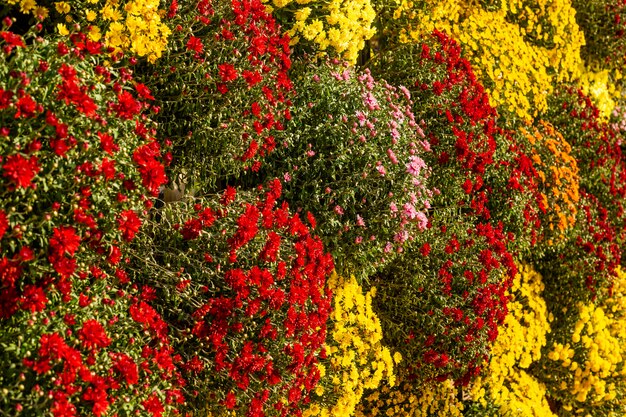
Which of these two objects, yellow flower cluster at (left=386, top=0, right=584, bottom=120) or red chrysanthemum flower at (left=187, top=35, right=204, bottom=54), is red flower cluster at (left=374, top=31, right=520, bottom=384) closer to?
yellow flower cluster at (left=386, top=0, right=584, bottom=120)

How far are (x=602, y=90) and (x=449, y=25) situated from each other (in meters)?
3.65

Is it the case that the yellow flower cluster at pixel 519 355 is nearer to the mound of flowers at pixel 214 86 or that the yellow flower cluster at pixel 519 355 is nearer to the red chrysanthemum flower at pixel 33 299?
the mound of flowers at pixel 214 86

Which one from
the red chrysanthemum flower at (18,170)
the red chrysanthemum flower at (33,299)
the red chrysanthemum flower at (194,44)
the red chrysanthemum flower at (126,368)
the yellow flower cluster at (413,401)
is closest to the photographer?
the red chrysanthemum flower at (18,170)

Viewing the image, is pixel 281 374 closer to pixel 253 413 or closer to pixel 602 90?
pixel 253 413

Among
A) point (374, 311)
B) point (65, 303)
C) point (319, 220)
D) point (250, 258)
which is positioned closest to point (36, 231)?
point (65, 303)

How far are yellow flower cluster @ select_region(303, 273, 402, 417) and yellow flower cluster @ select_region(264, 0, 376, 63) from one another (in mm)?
1498

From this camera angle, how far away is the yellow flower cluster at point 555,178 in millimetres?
7145

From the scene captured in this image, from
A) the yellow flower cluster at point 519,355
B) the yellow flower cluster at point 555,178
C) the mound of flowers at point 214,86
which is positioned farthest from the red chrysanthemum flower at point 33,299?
the yellow flower cluster at point 555,178

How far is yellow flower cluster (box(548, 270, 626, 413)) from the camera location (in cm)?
748

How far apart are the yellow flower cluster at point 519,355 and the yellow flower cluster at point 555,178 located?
56cm

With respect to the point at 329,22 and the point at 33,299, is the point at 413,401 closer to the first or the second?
the point at 329,22

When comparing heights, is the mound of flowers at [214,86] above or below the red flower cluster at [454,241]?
above

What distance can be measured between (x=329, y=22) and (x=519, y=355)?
3.14 m

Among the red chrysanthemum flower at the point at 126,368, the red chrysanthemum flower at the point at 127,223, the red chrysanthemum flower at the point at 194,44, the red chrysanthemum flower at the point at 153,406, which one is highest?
the red chrysanthemum flower at the point at 194,44
